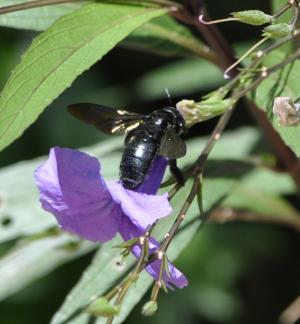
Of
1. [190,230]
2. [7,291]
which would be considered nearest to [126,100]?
[7,291]

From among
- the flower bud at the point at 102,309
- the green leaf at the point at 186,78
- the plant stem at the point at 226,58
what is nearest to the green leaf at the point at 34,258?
the plant stem at the point at 226,58

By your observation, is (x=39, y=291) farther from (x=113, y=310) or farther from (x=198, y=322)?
(x=113, y=310)

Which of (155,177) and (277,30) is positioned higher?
(277,30)

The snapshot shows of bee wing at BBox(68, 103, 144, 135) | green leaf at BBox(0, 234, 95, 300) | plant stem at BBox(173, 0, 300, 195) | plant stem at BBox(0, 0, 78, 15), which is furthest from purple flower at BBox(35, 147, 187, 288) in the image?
green leaf at BBox(0, 234, 95, 300)

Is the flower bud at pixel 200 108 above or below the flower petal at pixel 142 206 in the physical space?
above

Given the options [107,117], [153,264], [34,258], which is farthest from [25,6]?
[34,258]

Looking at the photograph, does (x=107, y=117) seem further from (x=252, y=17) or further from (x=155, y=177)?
(x=252, y=17)

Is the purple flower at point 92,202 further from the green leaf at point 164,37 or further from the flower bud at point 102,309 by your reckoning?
the green leaf at point 164,37
